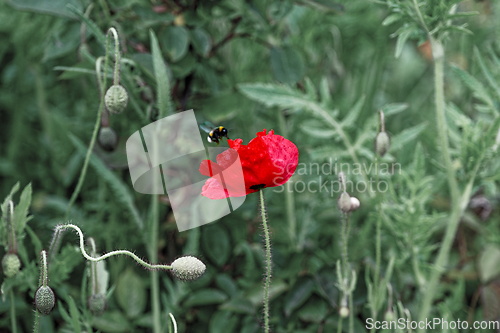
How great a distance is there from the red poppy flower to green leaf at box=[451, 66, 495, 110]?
0.66m

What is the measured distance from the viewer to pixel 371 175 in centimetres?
140

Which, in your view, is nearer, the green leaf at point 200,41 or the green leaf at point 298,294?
the green leaf at point 298,294

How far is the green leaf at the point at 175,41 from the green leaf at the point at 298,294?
0.69 meters

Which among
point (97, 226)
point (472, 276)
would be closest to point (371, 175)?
point (472, 276)

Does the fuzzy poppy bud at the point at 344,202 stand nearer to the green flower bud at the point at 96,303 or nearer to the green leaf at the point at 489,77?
the green flower bud at the point at 96,303

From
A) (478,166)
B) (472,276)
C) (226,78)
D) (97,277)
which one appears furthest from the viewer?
(226,78)

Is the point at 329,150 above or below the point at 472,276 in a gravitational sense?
above

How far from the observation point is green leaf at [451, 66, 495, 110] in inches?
47.1

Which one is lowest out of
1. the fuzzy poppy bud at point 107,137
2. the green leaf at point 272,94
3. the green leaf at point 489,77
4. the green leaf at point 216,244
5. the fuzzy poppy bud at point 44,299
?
the green leaf at point 216,244

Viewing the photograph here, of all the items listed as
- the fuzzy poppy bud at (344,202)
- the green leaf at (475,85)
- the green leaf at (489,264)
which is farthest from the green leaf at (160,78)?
the green leaf at (489,264)

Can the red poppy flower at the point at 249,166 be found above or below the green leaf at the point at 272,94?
above

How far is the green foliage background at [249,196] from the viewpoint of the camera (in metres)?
1.16

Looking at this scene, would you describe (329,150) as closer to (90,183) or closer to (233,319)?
(233,319)

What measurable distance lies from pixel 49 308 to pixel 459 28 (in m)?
0.96
